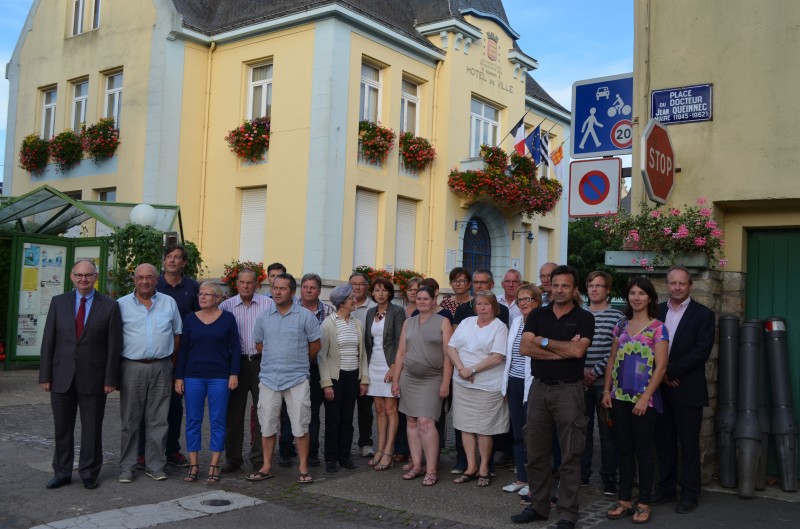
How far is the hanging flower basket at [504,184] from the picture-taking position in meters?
20.0

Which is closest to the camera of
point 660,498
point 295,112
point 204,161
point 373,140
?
point 660,498

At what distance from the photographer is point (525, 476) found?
7391 mm

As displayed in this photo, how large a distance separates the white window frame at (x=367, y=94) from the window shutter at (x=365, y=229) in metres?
1.74

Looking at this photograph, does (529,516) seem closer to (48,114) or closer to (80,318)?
(80,318)

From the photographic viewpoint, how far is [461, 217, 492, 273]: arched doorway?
2136cm

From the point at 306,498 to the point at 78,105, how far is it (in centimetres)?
1750

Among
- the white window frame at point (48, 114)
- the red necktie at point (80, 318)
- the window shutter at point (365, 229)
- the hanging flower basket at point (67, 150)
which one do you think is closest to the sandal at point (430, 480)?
the red necktie at point (80, 318)

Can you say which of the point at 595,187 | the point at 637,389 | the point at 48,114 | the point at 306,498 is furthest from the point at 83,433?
the point at 48,114

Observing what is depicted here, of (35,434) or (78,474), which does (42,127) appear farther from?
(78,474)

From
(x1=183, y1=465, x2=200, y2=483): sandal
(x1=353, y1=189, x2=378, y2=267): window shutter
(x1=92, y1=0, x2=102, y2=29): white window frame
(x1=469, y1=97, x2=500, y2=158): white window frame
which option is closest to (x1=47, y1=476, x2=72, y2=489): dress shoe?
(x1=183, y1=465, x2=200, y2=483): sandal

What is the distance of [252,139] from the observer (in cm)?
1858

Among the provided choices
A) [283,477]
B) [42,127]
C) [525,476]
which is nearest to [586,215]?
[525,476]

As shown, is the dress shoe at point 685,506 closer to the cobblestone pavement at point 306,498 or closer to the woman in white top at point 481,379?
the cobblestone pavement at point 306,498

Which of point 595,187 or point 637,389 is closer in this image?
point 637,389
